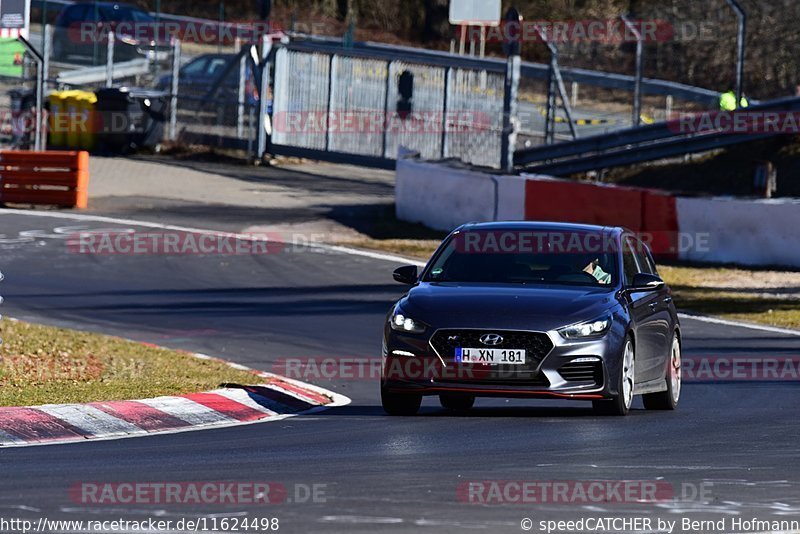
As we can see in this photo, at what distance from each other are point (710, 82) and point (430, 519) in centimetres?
3484

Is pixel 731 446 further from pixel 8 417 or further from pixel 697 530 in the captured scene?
pixel 8 417

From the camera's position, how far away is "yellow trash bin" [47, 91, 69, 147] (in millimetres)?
35531

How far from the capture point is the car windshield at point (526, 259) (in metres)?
12.0

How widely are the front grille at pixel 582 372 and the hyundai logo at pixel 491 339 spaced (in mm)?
466

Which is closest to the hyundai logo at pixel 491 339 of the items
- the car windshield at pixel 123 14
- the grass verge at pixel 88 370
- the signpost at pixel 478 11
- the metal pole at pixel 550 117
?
the grass verge at pixel 88 370

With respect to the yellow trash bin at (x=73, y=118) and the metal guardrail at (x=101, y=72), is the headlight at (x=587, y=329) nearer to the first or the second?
the yellow trash bin at (x=73, y=118)

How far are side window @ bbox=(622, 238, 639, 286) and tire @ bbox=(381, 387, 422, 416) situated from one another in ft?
6.08

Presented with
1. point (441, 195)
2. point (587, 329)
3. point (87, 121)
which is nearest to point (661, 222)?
point (441, 195)

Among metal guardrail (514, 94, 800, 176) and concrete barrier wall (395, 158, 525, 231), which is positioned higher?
metal guardrail (514, 94, 800, 176)

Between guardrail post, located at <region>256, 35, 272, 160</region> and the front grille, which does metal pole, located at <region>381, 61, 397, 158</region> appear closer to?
guardrail post, located at <region>256, 35, 272, 160</region>

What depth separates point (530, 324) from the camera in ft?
36.2

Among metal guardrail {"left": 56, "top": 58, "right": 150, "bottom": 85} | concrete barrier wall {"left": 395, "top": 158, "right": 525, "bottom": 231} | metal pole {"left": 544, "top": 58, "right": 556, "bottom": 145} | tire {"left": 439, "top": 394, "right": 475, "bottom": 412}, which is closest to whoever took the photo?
tire {"left": 439, "top": 394, "right": 475, "bottom": 412}

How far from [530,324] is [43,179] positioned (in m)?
18.8

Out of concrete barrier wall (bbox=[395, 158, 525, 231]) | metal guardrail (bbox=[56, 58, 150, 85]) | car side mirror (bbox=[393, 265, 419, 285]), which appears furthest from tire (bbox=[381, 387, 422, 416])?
metal guardrail (bbox=[56, 58, 150, 85])
